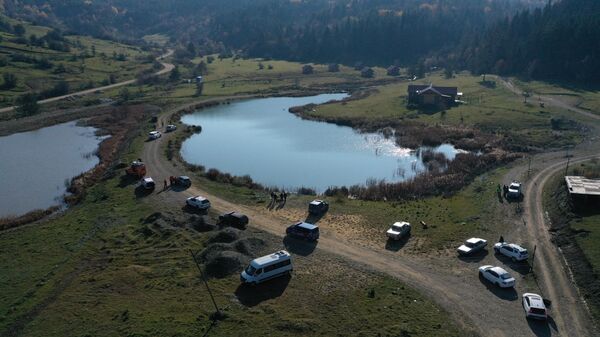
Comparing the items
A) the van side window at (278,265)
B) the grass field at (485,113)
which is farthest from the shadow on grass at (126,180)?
the grass field at (485,113)

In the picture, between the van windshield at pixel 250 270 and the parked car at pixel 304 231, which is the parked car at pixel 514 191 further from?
the van windshield at pixel 250 270

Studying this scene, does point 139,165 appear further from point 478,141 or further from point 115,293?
point 478,141

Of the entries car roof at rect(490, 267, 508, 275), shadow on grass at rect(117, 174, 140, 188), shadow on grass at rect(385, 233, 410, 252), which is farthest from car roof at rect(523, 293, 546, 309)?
shadow on grass at rect(117, 174, 140, 188)

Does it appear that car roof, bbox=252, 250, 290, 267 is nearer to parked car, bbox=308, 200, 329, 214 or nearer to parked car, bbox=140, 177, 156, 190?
parked car, bbox=308, 200, 329, 214

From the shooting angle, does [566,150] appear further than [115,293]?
Yes

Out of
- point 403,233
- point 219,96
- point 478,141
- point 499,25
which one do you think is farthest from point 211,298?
point 499,25

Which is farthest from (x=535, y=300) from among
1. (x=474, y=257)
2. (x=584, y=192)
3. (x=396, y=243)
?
(x=584, y=192)
